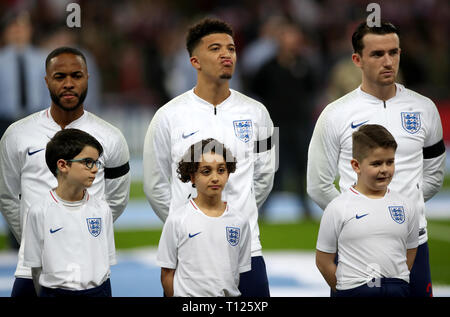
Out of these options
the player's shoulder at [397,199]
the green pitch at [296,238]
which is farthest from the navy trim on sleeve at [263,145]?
the green pitch at [296,238]

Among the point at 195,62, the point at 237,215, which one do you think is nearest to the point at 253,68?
the point at 195,62

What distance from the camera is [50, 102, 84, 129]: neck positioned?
588 centimetres

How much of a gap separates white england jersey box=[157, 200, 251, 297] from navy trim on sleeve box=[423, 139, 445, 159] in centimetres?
148

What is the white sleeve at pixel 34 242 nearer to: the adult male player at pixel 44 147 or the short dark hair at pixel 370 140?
the adult male player at pixel 44 147

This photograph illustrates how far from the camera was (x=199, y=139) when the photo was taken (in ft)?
19.3

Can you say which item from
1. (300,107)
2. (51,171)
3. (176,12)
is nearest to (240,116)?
(51,171)

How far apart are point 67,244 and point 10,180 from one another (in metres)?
0.89

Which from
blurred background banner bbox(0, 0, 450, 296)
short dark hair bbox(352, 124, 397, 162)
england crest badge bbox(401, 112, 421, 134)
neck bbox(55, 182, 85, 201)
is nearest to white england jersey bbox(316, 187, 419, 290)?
short dark hair bbox(352, 124, 397, 162)

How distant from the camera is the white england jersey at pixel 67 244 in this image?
535cm

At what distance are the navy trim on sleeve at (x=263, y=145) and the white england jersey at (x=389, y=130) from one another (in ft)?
0.95

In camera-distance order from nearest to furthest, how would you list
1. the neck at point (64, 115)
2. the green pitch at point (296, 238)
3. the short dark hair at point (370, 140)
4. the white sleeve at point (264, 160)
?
the short dark hair at point (370, 140) → the neck at point (64, 115) → the white sleeve at point (264, 160) → the green pitch at point (296, 238)

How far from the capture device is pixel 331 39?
21578 mm

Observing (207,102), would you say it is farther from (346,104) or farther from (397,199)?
(397,199)

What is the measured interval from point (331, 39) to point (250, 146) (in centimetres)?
1598
